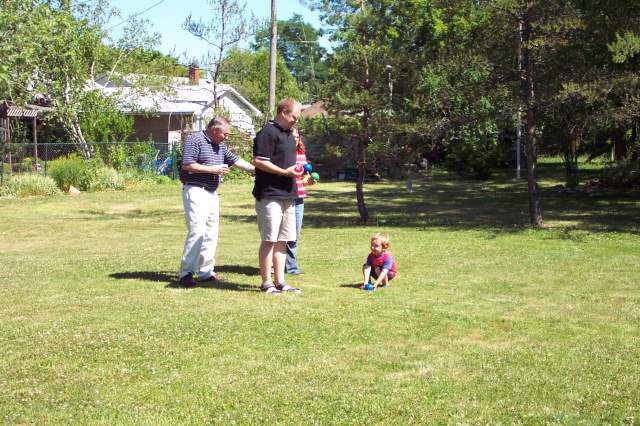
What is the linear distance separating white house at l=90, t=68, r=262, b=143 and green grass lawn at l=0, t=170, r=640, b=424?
19703 millimetres

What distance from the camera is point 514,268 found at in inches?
459

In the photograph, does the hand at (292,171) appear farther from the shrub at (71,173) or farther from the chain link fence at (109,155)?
the shrub at (71,173)

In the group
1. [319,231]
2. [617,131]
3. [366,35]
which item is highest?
[366,35]

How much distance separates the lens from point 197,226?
9.19 m

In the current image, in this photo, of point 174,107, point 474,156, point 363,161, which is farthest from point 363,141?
point 174,107

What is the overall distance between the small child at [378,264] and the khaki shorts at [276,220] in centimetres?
134

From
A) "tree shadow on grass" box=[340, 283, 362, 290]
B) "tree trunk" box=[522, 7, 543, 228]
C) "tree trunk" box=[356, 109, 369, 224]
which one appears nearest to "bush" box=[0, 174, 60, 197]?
"tree trunk" box=[356, 109, 369, 224]

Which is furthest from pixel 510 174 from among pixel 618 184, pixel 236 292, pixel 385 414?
pixel 385 414

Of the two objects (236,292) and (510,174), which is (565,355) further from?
(510,174)

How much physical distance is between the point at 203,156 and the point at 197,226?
2.59ft

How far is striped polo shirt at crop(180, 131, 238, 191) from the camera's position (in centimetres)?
911

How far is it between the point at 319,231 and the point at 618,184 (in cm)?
1455

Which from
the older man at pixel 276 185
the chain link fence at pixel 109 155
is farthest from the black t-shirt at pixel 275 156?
the chain link fence at pixel 109 155

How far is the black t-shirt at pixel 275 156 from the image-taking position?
842 cm
